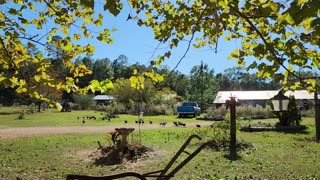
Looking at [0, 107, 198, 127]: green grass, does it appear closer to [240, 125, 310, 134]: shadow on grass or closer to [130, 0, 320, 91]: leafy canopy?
[240, 125, 310, 134]: shadow on grass

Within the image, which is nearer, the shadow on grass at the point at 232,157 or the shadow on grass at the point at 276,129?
the shadow on grass at the point at 232,157

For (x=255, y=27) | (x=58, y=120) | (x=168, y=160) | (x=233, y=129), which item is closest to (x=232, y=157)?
(x=233, y=129)

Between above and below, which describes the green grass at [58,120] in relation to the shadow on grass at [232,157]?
above

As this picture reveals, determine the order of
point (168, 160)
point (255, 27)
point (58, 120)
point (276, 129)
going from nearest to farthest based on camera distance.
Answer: point (255, 27), point (168, 160), point (276, 129), point (58, 120)

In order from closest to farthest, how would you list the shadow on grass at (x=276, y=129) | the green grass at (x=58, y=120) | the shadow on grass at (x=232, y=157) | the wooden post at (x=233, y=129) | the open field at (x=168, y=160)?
the open field at (x=168, y=160)
the shadow on grass at (x=232, y=157)
the wooden post at (x=233, y=129)
the shadow on grass at (x=276, y=129)
the green grass at (x=58, y=120)

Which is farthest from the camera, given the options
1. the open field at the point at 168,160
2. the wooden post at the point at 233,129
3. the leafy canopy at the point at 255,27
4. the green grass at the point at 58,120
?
the green grass at the point at 58,120

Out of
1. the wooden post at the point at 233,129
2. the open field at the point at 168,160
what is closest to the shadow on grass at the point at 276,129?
the open field at the point at 168,160

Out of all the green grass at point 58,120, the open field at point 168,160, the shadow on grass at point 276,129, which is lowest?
the open field at point 168,160

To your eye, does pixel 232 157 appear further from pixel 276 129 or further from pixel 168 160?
pixel 276 129

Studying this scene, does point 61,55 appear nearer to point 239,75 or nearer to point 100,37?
point 100,37

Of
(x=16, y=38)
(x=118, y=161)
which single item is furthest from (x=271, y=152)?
(x=16, y=38)

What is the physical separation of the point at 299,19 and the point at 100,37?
13.5 feet

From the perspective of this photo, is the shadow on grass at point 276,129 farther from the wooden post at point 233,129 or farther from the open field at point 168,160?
the wooden post at point 233,129

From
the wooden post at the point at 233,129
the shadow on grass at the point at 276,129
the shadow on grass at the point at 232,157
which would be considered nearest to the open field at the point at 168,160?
the shadow on grass at the point at 232,157
